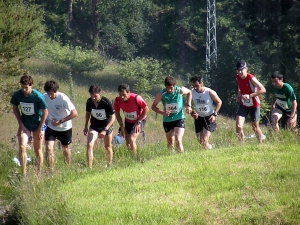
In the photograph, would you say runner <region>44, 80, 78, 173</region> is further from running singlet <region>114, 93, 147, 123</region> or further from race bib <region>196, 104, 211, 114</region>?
race bib <region>196, 104, 211, 114</region>

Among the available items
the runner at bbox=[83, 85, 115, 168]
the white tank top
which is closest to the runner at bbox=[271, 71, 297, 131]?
the white tank top

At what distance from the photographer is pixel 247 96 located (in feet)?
44.7

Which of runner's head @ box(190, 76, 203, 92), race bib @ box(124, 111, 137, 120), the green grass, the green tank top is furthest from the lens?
runner's head @ box(190, 76, 203, 92)

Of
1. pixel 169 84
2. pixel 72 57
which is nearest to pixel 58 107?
pixel 169 84

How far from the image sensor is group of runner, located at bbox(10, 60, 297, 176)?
42.6 feet

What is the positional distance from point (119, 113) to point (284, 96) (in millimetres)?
3532

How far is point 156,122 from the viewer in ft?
139

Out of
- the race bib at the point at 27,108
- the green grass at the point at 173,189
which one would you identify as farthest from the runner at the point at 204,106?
the race bib at the point at 27,108

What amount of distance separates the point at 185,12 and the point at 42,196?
57398 millimetres

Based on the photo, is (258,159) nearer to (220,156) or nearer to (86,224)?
(220,156)

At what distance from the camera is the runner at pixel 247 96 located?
13672 millimetres

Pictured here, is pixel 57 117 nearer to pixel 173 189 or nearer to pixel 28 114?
pixel 28 114

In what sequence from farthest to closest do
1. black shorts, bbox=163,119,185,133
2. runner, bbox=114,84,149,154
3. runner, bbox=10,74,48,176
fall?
black shorts, bbox=163,119,185,133 < runner, bbox=114,84,149,154 < runner, bbox=10,74,48,176

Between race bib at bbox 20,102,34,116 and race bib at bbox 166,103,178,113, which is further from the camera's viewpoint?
race bib at bbox 166,103,178,113
